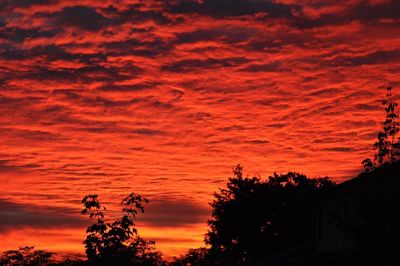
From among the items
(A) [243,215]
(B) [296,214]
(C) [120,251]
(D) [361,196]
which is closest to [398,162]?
(D) [361,196]

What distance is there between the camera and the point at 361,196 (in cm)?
2008

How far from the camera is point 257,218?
219 feet

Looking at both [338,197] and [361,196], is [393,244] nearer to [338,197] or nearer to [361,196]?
[361,196]

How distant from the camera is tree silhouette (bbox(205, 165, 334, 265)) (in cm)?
6384

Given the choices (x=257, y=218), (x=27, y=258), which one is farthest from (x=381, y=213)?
(x=257, y=218)

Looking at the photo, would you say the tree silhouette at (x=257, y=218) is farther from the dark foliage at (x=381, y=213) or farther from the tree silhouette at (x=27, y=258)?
the dark foliage at (x=381, y=213)

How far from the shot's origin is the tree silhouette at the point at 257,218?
6384 cm

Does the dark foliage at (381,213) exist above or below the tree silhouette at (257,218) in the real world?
below

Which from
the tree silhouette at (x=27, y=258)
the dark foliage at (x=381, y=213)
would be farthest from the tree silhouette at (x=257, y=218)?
the dark foliage at (x=381, y=213)

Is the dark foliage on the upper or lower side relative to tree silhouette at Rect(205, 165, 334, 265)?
lower

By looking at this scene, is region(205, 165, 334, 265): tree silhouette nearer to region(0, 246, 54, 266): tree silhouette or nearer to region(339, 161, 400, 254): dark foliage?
region(0, 246, 54, 266): tree silhouette

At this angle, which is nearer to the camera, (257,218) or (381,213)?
(381,213)

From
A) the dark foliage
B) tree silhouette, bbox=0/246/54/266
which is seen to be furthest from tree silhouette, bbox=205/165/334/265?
the dark foliage

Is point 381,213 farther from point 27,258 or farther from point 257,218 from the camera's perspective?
point 257,218
